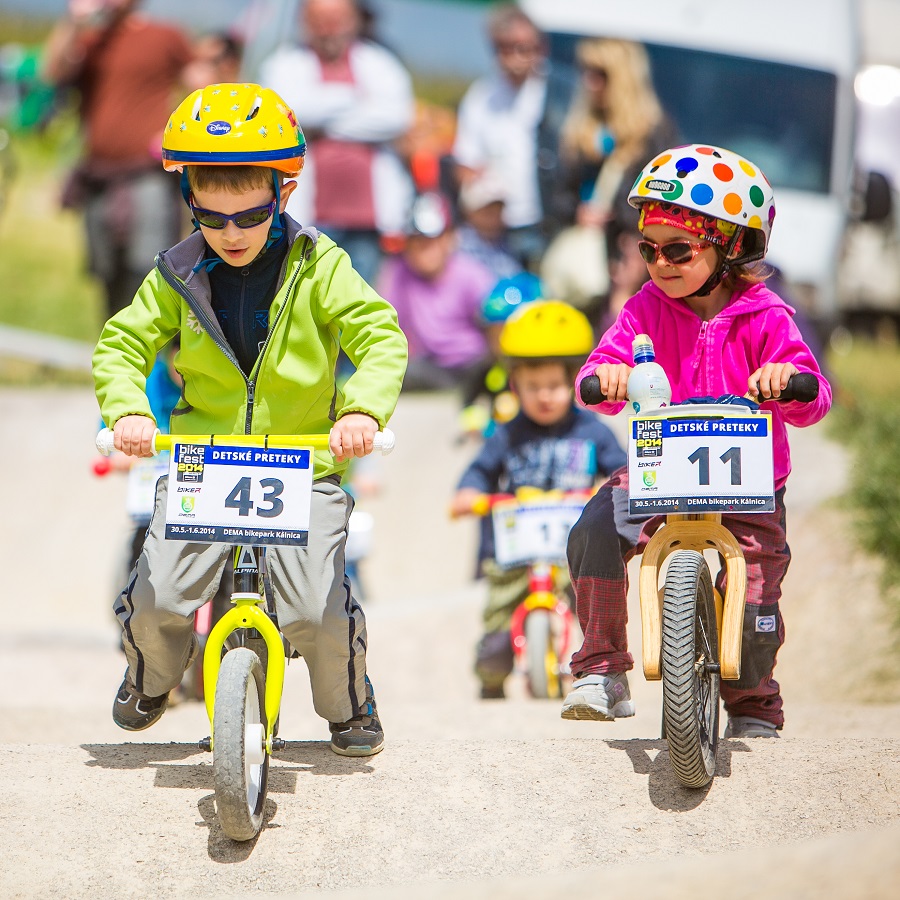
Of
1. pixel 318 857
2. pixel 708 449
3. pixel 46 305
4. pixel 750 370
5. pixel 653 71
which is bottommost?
pixel 318 857

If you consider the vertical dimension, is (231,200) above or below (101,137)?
below

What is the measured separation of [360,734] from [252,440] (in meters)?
1.08

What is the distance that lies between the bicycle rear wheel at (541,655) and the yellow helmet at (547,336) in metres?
1.22

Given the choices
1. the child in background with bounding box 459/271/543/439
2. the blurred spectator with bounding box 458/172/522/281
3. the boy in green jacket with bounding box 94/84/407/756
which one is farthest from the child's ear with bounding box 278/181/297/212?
the blurred spectator with bounding box 458/172/522/281

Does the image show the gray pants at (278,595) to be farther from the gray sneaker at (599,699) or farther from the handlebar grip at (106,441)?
the gray sneaker at (599,699)

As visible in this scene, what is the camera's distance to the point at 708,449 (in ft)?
15.3

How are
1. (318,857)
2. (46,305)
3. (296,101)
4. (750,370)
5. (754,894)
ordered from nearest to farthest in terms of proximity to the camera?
(754,894) → (318,857) → (750,370) → (296,101) → (46,305)

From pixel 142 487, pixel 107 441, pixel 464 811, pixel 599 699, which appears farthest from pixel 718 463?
pixel 142 487

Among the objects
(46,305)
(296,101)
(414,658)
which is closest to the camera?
(414,658)

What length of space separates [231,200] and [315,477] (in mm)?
862

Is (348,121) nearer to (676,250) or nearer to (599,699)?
(676,250)

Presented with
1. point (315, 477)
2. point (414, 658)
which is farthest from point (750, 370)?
point (414, 658)

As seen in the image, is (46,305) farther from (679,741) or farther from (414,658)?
(679,741)

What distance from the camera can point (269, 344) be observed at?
15.0 feet
